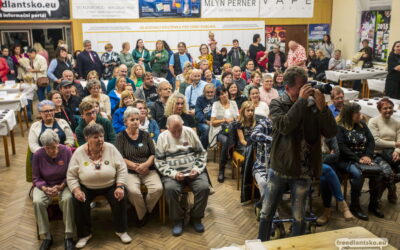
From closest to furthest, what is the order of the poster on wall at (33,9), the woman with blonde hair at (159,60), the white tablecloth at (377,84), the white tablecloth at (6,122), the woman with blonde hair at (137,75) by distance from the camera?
the white tablecloth at (6,122), the woman with blonde hair at (137,75), the white tablecloth at (377,84), the woman with blonde hair at (159,60), the poster on wall at (33,9)

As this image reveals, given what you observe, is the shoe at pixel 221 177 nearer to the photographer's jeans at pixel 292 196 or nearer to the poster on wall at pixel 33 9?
the photographer's jeans at pixel 292 196

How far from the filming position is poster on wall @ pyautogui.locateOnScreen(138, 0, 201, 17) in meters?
11.1

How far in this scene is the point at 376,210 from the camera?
13.7 feet

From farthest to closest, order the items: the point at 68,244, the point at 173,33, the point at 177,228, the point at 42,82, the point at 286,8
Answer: the point at 286,8 → the point at 173,33 → the point at 42,82 → the point at 177,228 → the point at 68,244

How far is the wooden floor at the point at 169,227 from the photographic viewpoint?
3.69 m

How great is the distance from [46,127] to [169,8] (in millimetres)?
7728

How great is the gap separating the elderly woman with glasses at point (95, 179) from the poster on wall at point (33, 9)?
7.85 m

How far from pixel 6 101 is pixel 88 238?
4.06m

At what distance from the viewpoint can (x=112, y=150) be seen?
3732mm

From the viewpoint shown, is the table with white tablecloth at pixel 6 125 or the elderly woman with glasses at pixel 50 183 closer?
the elderly woman with glasses at pixel 50 183

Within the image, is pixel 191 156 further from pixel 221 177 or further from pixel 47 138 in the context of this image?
pixel 47 138

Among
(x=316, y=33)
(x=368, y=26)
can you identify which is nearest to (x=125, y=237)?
(x=368, y=26)

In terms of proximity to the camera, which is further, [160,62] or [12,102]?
[160,62]

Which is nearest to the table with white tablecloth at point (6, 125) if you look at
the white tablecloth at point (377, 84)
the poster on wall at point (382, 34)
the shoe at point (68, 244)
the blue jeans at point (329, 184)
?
the shoe at point (68, 244)
